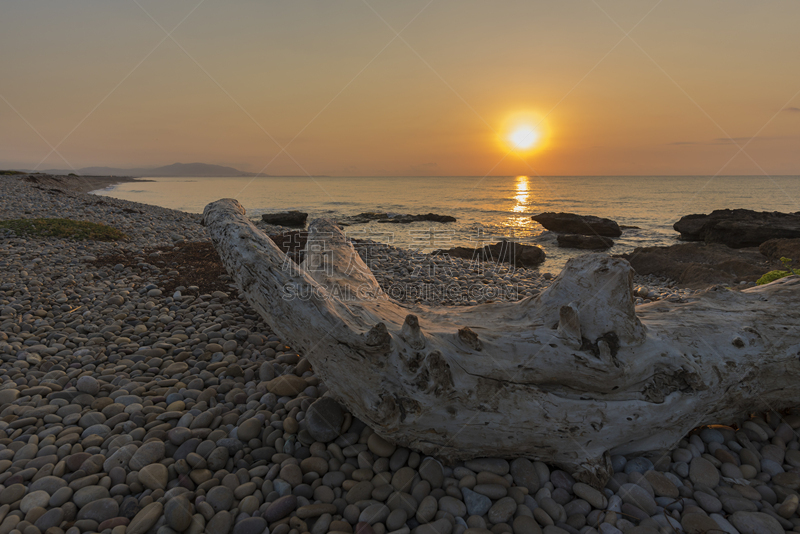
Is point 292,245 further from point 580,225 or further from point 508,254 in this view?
point 580,225

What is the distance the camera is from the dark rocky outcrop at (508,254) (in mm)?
13508

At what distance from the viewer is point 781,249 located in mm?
11938

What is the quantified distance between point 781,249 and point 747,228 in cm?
650

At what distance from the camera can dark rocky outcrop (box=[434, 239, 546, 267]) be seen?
13508 millimetres

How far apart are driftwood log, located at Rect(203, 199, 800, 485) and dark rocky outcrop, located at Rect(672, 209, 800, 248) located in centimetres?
1878

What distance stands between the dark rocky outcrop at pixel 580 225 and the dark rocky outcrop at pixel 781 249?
8948 mm

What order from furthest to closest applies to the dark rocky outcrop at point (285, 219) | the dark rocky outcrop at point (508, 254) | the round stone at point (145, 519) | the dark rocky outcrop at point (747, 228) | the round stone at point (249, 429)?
the dark rocky outcrop at point (285, 219)
the dark rocky outcrop at point (747, 228)
the dark rocky outcrop at point (508, 254)
the round stone at point (249, 429)
the round stone at point (145, 519)

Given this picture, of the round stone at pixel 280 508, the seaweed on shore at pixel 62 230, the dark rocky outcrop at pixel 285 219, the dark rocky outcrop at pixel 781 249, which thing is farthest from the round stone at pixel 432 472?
the dark rocky outcrop at pixel 285 219

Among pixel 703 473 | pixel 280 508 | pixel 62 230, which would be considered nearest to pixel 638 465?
pixel 703 473

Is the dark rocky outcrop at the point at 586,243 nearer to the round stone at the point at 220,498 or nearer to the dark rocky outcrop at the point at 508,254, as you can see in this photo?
the dark rocky outcrop at the point at 508,254

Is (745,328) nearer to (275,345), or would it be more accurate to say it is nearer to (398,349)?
(398,349)

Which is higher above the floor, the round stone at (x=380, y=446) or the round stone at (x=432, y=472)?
the round stone at (x=380, y=446)

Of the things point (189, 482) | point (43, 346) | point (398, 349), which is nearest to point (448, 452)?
point (398, 349)

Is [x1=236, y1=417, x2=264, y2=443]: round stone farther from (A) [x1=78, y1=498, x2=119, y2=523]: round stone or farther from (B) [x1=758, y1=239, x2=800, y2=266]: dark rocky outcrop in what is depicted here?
(B) [x1=758, y1=239, x2=800, y2=266]: dark rocky outcrop
